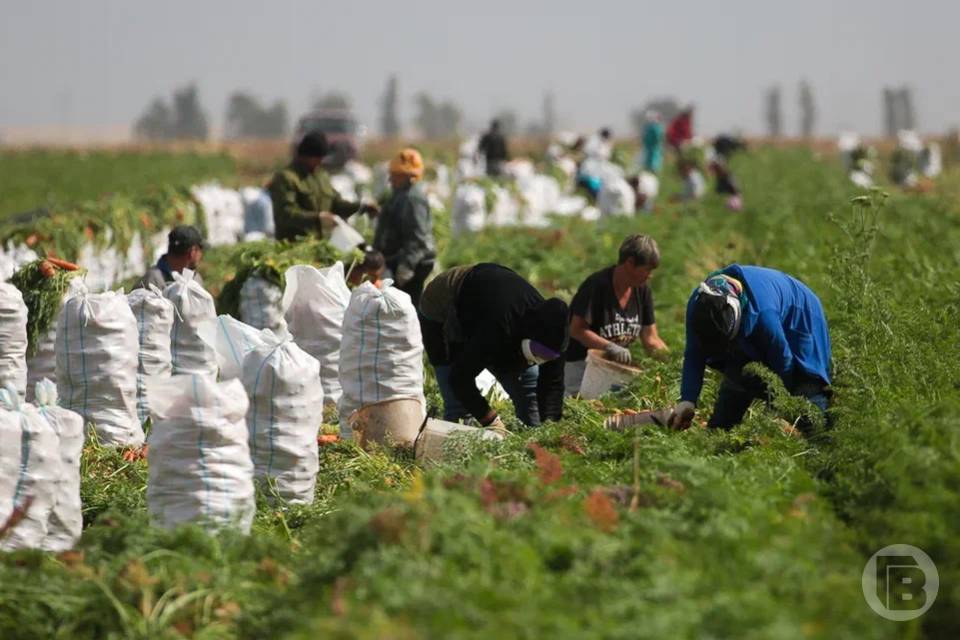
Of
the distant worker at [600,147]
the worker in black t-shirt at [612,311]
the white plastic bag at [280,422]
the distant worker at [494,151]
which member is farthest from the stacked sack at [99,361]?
the distant worker at [600,147]

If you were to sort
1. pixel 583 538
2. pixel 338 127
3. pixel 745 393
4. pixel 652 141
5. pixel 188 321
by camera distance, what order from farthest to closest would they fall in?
pixel 338 127 → pixel 652 141 → pixel 188 321 → pixel 745 393 → pixel 583 538

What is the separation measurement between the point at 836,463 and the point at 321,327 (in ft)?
11.3

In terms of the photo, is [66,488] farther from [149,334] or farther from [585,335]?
[585,335]

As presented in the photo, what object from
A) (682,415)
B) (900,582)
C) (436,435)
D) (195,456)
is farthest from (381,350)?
(900,582)

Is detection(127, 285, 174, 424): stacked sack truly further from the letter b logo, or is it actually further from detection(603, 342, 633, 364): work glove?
the letter b logo

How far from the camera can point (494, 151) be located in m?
23.5

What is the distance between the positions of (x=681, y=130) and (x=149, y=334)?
24184 millimetres

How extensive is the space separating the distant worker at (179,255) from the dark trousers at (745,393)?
10.7ft

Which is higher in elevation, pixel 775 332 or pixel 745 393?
pixel 775 332

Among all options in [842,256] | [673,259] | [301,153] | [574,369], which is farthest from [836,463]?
[673,259]

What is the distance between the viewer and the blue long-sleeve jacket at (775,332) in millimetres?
6125

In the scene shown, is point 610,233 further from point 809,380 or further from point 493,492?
point 493,492

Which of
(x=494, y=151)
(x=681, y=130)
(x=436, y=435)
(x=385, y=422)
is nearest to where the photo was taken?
(x=436, y=435)

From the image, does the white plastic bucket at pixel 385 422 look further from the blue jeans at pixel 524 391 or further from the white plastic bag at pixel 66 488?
the white plastic bag at pixel 66 488
